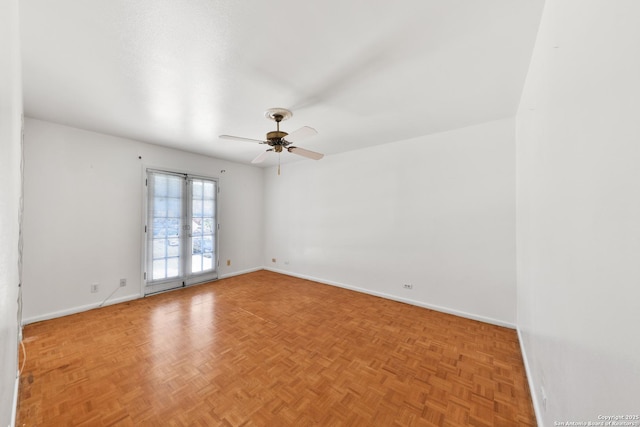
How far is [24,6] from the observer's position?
1.37 metres

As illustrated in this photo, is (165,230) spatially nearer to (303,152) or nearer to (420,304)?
(303,152)

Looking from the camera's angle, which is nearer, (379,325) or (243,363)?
(243,363)

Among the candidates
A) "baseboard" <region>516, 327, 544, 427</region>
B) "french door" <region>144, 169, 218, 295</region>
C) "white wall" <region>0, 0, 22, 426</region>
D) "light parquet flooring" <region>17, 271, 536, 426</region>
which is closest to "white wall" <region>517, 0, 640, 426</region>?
"baseboard" <region>516, 327, 544, 427</region>

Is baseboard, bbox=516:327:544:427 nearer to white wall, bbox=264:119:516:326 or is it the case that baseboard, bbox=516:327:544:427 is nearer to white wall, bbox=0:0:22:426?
white wall, bbox=264:119:516:326

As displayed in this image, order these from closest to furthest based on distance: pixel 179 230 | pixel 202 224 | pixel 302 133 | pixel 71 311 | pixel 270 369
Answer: pixel 270 369 → pixel 302 133 → pixel 71 311 → pixel 179 230 → pixel 202 224

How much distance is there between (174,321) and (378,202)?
354 cm

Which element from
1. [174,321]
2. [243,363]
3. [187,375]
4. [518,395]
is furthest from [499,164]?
[174,321]

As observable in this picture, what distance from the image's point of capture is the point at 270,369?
6.95 ft

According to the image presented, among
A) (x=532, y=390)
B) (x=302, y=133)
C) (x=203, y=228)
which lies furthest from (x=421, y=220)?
(x=203, y=228)

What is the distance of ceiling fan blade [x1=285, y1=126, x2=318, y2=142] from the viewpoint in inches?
89.0

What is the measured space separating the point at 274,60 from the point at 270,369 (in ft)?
8.79

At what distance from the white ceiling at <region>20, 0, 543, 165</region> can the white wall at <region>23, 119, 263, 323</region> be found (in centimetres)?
45

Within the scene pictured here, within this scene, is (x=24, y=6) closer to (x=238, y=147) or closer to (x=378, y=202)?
(x=238, y=147)

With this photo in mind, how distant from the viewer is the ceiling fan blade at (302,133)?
→ 2261 mm
